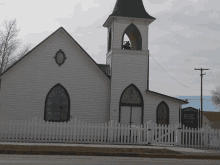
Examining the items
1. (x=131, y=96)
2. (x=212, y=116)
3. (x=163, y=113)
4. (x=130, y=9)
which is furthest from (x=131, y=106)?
(x=212, y=116)

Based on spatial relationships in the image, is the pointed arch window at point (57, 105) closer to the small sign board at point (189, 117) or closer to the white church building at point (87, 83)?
the white church building at point (87, 83)

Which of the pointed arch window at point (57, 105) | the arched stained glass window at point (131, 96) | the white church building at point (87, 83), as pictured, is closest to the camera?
the white church building at point (87, 83)

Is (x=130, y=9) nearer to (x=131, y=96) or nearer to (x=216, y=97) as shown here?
(x=131, y=96)

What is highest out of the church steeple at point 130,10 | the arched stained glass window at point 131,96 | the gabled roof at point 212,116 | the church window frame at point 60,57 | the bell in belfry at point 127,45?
the church steeple at point 130,10

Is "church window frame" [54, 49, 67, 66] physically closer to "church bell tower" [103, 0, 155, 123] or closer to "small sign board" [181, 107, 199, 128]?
"church bell tower" [103, 0, 155, 123]

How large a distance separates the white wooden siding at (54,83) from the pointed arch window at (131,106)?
1.10 m

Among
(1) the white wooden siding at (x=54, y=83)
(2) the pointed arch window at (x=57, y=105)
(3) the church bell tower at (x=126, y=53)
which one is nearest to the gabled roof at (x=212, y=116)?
(3) the church bell tower at (x=126, y=53)

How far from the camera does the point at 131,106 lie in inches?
778

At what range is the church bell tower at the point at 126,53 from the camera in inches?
773

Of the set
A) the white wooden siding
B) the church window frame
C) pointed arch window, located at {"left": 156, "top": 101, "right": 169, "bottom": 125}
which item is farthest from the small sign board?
Result: the church window frame

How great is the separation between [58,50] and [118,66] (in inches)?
170

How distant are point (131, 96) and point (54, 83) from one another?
214 inches

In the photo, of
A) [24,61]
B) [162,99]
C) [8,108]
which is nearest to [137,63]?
[162,99]

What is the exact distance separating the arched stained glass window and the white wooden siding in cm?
122
